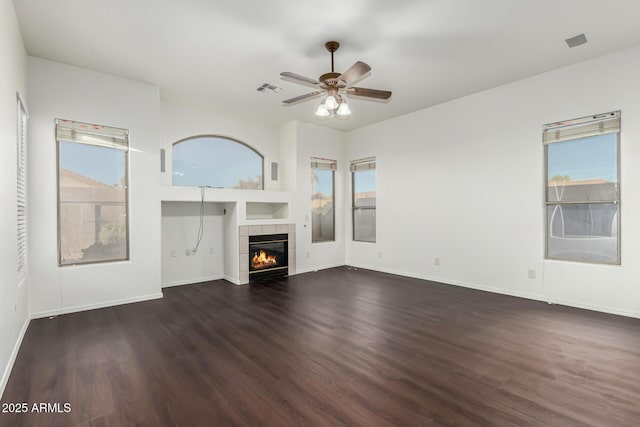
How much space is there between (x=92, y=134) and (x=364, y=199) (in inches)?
194

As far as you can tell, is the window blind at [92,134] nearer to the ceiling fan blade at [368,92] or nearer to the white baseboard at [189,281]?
the white baseboard at [189,281]

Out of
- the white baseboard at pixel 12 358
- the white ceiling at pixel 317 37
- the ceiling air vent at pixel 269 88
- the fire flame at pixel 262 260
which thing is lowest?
the white baseboard at pixel 12 358

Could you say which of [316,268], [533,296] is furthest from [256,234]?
[533,296]

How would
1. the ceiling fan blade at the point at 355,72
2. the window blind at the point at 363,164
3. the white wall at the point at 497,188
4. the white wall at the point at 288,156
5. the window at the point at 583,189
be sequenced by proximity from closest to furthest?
1. the ceiling fan blade at the point at 355,72
2. the white wall at the point at 497,188
3. the window at the point at 583,189
4. the white wall at the point at 288,156
5. the window blind at the point at 363,164

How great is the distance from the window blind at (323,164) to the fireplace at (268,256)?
1671 mm

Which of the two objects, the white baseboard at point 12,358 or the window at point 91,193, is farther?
the window at point 91,193

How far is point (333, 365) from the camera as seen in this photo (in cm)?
256

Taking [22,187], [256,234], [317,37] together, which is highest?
[317,37]

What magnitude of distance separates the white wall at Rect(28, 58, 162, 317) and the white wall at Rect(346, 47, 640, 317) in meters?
4.17

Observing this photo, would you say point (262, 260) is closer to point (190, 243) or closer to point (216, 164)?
point (190, 243)

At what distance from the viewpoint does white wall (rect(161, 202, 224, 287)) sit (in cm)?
529

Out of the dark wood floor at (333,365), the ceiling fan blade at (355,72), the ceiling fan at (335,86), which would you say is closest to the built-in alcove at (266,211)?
the dark wood floor at (333,365)

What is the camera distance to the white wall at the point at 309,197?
638 centimetres

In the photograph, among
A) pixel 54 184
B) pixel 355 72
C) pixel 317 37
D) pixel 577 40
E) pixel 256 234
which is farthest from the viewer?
pixel 256 234
